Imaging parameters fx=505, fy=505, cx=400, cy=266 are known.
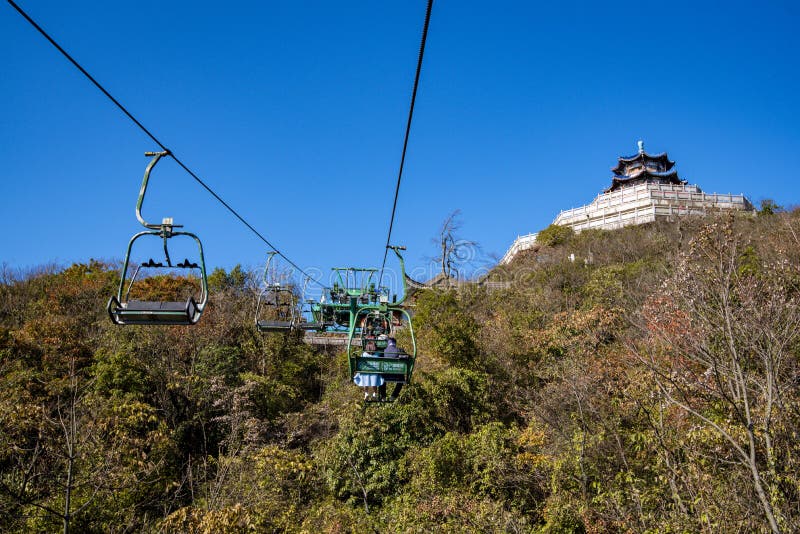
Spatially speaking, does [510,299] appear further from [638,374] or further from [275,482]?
[275,482]

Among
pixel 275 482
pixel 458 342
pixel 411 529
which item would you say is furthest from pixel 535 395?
pixel 275 482

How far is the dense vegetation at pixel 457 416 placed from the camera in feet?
24.6

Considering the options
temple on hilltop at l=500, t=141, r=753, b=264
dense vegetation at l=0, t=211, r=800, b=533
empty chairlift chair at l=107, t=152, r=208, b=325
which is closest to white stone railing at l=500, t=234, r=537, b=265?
temple on hilltop at l=500, t=141, r=753, b=264

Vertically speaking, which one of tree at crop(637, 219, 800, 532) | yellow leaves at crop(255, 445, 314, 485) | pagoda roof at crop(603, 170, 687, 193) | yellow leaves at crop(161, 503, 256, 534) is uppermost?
pagoda roof at crop(603, 170, 687, 193)

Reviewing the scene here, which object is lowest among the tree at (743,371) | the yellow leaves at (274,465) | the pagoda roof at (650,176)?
the yellow leaves at (274,465)

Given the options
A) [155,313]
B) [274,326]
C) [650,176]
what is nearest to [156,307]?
[155,313]

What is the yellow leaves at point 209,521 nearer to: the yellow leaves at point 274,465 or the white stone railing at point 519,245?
the yellow leaves at point 274,465

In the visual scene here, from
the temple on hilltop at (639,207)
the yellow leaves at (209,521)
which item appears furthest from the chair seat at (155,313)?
the temple on hilltop at (639,207)

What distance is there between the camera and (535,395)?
1518cm

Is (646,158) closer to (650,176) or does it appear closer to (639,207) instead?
(650,176)

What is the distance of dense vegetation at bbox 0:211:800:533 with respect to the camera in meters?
7.50

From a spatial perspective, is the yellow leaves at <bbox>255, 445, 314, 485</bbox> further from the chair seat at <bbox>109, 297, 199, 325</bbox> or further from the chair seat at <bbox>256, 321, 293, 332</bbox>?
the chair seat at <bbox>109, 297, 199, 325</bbox>

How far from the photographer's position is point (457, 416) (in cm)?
1548

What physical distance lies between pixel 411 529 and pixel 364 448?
431 centimetres
